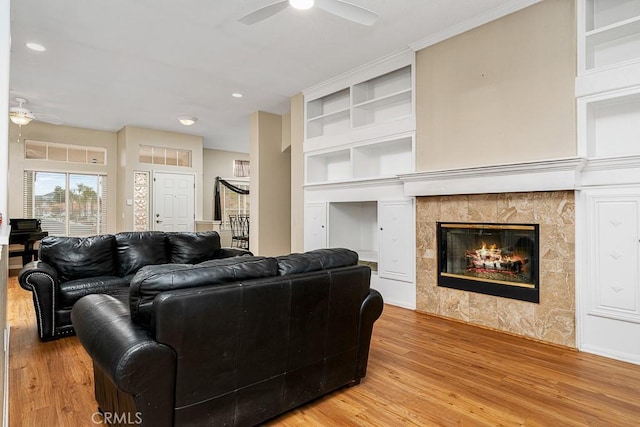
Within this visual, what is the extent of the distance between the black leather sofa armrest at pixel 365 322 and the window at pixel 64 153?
26.1ft

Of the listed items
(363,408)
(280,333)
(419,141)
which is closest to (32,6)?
(280,333)

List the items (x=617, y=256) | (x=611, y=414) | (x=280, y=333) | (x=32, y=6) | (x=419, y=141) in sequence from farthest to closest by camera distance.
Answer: (x=419, y=141)
(x=32, y=6)
(x=617, y=256)
(x=611, y=414)
(x=280, y=333)

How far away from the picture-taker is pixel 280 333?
1844 millimetres

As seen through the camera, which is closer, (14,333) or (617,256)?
(617,256)

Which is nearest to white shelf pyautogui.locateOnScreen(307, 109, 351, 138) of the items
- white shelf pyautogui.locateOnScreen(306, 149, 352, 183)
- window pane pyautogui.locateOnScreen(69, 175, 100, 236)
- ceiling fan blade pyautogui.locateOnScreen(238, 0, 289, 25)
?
white shelf pyautogui.locateOnScreen(306, 149, 352, 183)

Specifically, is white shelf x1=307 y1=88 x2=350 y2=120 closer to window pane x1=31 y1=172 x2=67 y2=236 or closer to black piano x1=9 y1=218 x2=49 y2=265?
black piano x1=9 y1=218 x2=49 y2=265

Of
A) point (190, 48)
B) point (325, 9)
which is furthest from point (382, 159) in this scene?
point (190, 48)

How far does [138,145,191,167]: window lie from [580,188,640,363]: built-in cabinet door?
25.9ft

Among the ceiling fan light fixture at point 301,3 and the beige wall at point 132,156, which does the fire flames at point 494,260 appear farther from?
the beige wall at point 132,156

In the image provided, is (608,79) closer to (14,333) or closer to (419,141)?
(419,141)

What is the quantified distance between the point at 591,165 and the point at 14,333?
5343 millimetres

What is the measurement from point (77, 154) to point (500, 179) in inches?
328

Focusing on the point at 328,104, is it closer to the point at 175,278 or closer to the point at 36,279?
the point at 36,279

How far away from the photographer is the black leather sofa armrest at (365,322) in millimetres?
2283
